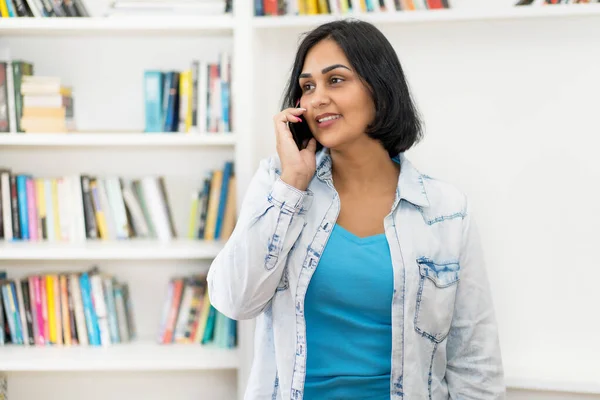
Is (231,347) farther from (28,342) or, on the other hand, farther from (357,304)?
(357,304)

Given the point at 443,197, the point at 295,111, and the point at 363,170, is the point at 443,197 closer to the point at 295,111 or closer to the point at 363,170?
the point at 363,170

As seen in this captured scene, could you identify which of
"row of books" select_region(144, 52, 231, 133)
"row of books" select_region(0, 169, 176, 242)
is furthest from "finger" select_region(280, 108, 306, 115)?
"row of books" select_region(0, 169, 176, 242)

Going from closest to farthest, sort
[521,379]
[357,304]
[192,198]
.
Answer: [357,304] < [521,379] < [192,198]

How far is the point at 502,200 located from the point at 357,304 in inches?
45.5

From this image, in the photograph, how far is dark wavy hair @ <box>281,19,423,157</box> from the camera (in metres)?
1.40

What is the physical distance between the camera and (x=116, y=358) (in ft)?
7.32

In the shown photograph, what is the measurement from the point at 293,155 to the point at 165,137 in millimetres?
893

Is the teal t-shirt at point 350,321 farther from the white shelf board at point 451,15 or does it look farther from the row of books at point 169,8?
the row of books at point 169,8

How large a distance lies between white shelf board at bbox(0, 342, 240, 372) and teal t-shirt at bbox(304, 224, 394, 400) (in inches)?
35.3

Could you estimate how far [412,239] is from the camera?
142cm

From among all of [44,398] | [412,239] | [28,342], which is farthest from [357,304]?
[44,398]

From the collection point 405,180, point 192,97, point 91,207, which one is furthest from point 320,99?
point 91,207

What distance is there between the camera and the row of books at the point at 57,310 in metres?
2.33

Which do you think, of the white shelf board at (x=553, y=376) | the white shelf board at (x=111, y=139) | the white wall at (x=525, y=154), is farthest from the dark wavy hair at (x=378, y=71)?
the white shelf board at (x=553, y=376)
